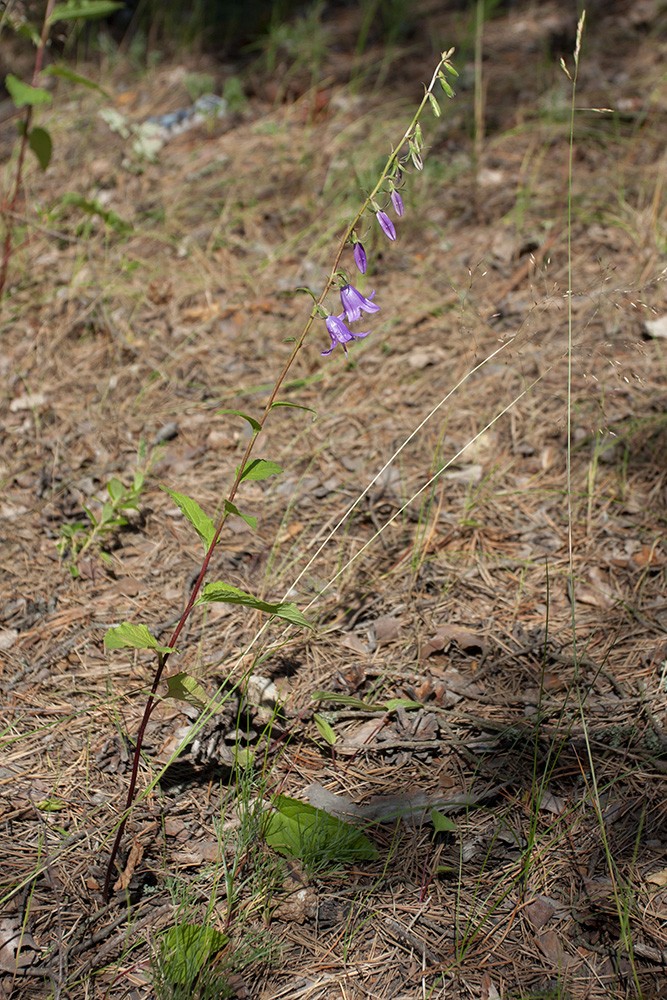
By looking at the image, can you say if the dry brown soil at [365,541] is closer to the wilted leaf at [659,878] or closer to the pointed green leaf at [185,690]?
the wilted leaf at [659,878]

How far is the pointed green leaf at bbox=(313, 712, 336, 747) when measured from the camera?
2125mm

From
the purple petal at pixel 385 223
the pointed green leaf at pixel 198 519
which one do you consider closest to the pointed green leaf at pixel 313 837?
the pointed green leaf at pixel 198 519

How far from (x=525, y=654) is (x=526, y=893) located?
64 centimetres

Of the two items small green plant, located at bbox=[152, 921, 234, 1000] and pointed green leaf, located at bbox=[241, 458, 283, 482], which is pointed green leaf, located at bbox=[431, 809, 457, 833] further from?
pointed green leaf, located at bbox=[241, 458, 283, 482]

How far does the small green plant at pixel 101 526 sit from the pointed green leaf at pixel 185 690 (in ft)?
2.72

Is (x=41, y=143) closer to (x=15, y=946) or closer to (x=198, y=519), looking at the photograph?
(x=198, y=519)

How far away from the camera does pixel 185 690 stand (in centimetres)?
183

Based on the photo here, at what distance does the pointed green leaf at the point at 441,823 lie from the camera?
186cm

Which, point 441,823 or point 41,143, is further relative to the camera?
point 41,143

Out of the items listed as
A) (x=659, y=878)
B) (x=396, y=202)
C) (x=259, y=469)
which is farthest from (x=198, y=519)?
(x=659, y=878)

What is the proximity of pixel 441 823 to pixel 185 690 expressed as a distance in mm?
599

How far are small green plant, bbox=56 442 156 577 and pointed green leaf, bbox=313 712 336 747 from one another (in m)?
0.83

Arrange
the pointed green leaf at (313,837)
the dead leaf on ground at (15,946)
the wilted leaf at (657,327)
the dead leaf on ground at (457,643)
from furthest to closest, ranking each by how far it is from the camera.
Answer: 1. the wilted leaf at (657,327)
2. the dead leaf on ground at (457,643)
3. the pointed green leaf at (313,837)
4. the dead leaf on ground at (15,946)

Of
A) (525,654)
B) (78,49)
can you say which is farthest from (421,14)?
(525,654)
